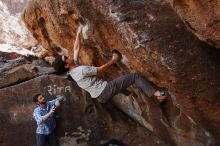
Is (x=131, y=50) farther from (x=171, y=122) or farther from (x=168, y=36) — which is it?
(x=171, y=122)

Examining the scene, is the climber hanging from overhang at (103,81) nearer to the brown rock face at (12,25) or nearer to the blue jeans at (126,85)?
the blue jeans at (126,85)

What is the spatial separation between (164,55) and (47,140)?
12.4 ft

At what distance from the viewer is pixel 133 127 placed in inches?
382

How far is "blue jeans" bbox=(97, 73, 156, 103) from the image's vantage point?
23.5 feet

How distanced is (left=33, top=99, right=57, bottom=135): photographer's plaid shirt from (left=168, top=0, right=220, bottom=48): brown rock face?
3888mm

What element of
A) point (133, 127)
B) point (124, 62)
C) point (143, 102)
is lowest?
point (133, 127)

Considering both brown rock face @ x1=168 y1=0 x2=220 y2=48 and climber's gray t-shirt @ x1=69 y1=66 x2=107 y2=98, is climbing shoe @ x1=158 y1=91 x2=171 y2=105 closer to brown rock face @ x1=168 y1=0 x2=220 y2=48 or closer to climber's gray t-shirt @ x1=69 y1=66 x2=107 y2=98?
climber's gray t-shirt @ x1=69 y1=66 x2=107 y2=98

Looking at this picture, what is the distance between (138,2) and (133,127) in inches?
140

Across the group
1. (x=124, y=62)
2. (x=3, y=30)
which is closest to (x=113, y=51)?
(x=124, y=62)

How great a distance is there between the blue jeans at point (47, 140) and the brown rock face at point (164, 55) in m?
1.93

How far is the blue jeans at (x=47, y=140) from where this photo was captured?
8719mm

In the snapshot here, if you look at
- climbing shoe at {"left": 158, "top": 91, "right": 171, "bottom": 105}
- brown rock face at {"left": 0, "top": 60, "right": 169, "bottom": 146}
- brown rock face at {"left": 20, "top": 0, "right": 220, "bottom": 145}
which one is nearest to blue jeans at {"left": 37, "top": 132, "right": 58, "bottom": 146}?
brown rock face at {"left": 0, "top": 60, "right": 169, "bottom": 146}

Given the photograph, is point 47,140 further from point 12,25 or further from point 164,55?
point 12,25

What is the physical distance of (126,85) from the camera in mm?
7441
